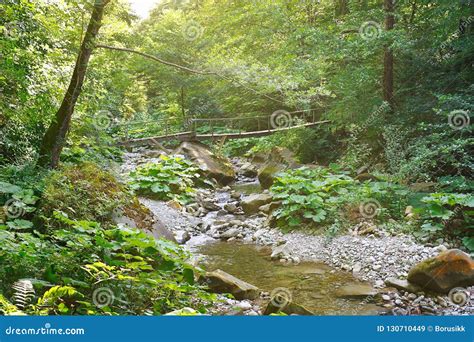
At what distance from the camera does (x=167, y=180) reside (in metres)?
10.9

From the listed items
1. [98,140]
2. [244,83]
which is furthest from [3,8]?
[98,140]

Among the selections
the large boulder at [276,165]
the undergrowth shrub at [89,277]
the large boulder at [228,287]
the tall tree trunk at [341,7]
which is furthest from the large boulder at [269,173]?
the undergrowth shrub at [89,277]

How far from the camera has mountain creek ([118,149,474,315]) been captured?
4754 mm

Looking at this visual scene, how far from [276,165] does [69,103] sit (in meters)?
7.06

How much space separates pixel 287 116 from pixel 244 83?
24.8ft

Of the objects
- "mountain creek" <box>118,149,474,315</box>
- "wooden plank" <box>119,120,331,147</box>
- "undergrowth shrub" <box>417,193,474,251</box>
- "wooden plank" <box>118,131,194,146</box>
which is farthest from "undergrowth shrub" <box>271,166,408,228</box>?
→ "wooden plank" <box>118,131,194,146</box>

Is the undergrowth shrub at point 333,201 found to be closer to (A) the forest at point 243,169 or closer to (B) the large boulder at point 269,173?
(A) the forest at point 243,169

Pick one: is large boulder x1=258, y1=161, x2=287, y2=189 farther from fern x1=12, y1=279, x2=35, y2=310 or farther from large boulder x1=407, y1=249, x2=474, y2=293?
fern x1=12, y1=279, x2=35, y2=310

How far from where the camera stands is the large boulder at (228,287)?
488cm

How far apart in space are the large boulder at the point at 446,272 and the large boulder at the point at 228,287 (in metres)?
2.07

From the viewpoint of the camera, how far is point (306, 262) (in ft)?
21.4

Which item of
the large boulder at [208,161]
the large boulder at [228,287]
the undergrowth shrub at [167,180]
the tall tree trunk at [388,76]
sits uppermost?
the tall tree trunk at [388,76]

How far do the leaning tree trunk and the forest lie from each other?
2 cm

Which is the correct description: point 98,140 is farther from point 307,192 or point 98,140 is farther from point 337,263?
point 337,263
